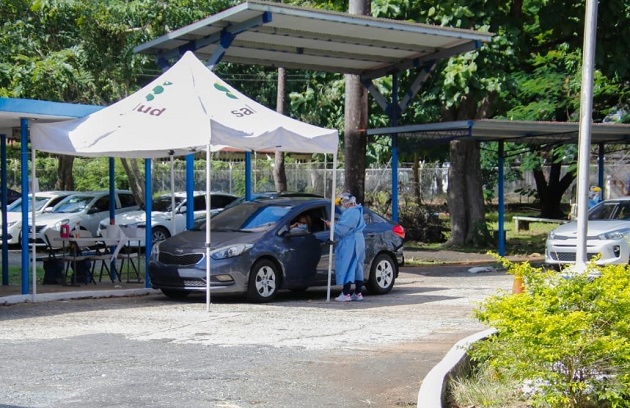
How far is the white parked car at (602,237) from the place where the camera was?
59.3 ft

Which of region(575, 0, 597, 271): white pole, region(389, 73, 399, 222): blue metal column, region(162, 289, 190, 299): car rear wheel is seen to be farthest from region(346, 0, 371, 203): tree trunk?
region(575, 0, 597, 271): white pole

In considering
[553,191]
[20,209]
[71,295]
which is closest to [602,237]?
[71,295]

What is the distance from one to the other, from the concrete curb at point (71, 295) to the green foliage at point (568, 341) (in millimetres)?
8696

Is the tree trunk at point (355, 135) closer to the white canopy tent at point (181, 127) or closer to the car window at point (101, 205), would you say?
the white canopy tent at point (181, 127)

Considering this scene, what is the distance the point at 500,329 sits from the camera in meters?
7.65

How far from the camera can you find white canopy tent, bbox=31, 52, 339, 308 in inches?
553

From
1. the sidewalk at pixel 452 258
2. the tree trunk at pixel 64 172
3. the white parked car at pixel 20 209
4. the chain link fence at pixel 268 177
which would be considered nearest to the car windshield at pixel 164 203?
the white parked car at pixel 20 209

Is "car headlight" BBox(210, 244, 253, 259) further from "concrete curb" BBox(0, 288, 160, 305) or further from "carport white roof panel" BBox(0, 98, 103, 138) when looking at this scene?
"carport white roof panel" BBox(0, 98, 103, 138)

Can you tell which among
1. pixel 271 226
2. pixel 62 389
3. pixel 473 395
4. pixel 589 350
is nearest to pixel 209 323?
pixel 271 226

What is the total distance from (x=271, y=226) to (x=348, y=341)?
A: 13.8 ft

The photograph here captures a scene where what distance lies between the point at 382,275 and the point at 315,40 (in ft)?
16.6

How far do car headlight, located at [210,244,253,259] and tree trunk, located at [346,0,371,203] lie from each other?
24.4 feet

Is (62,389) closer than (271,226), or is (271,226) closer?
(62,389)

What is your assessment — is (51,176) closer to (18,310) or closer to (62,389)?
(18,310)
